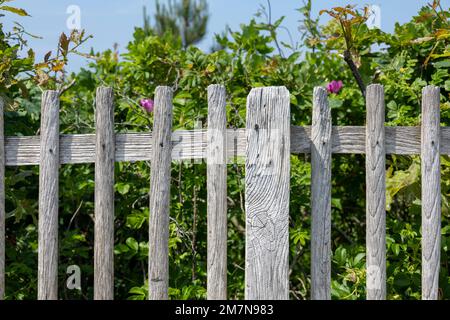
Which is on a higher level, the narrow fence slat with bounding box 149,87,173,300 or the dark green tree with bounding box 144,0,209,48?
the dark green tree with bounding box 144,0,209,48

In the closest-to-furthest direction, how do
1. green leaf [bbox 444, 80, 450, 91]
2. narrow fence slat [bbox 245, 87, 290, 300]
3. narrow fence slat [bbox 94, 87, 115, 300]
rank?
narrow fence slat [bbox 245, 87, 290, 300] → narrow fence slat [bbox 94, 87, 115, 300] → green leaf [bbox 444, 80, 450, 91]

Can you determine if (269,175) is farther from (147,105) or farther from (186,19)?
(186,19)

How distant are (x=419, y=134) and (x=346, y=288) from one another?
0.81 meters

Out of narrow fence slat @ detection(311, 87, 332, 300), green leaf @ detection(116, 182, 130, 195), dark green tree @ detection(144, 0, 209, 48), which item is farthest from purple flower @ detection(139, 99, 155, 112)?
dark green tree @ detection(144, 0, 209, 48)

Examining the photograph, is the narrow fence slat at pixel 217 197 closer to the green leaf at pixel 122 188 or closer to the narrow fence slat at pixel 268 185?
the narrow fence slat at pixel 268 185

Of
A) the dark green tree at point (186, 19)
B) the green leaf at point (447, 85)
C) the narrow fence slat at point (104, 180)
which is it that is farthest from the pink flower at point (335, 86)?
the dark green tree at point (186, 19)

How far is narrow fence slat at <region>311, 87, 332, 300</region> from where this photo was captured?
233 cm

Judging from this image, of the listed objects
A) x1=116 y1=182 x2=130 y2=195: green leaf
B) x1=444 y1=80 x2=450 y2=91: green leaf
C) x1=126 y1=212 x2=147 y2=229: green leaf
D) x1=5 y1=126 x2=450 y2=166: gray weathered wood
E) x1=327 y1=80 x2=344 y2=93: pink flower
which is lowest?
x1=126 y1=212 x2=147 y2=229: green leaf

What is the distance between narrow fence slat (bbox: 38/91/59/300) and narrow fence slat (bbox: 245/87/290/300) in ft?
2.35

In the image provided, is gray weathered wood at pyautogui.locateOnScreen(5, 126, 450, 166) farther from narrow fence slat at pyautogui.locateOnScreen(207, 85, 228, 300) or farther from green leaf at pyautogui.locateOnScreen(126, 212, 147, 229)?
green leaf at pyautogui.locateOnScreen(126, 212, 147, 229)

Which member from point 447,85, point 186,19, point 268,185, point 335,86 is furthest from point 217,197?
point 186,19

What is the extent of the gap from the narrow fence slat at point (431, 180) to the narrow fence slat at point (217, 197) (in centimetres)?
68

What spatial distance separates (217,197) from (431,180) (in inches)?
28.6
